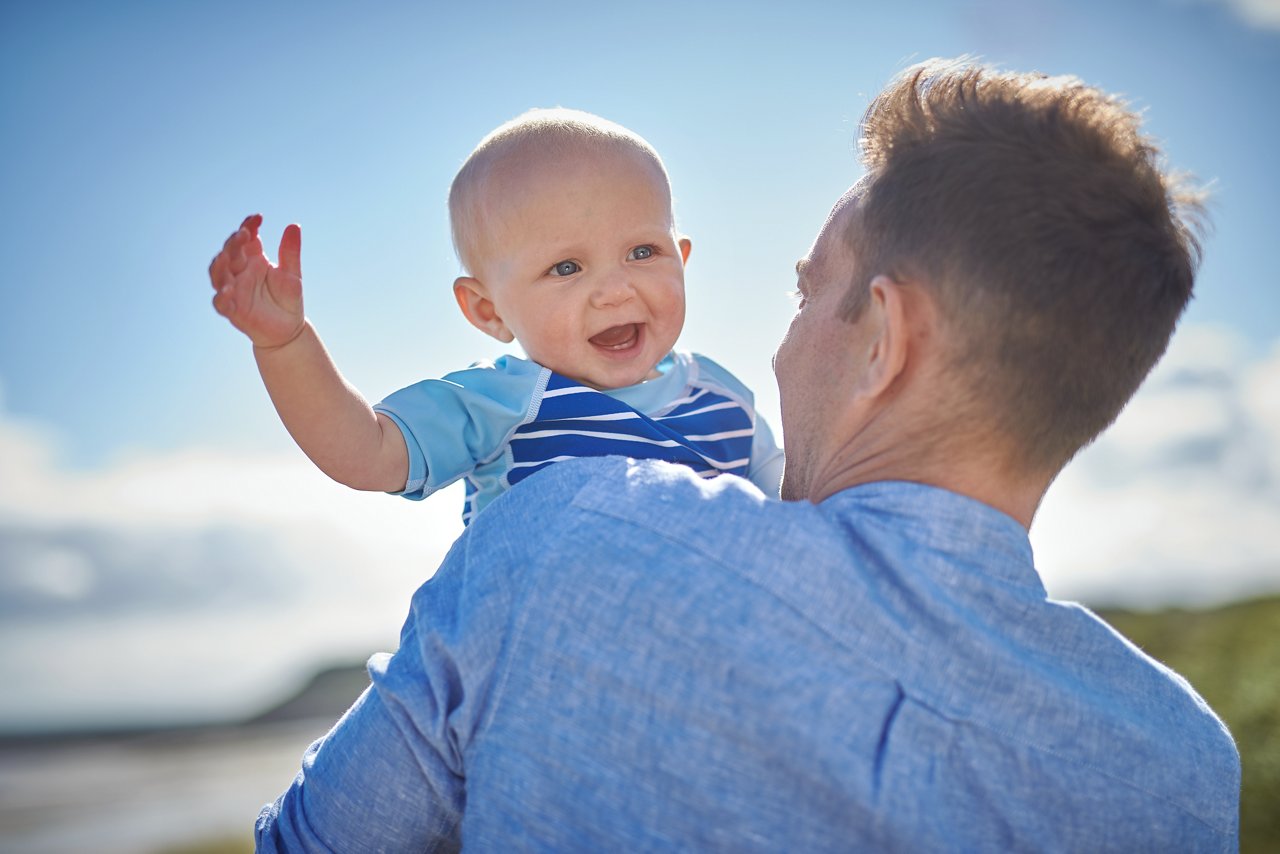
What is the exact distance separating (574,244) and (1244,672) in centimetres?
631

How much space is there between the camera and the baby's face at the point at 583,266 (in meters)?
2.54

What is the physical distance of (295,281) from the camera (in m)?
2.09

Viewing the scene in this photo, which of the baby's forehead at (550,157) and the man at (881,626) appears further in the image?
the baby's forehead at (550,157)

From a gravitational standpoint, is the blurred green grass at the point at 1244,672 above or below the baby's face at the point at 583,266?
below

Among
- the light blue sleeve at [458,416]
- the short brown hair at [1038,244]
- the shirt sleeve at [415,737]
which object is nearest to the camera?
the shirt sleeve at [415,737]

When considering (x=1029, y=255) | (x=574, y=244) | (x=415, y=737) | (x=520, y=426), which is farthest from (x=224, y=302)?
(x=1029, y=255)

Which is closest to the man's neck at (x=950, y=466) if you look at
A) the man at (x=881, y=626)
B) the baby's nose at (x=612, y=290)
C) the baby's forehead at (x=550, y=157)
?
the man at (x=881, y=626)

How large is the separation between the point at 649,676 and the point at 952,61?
4.92 ft

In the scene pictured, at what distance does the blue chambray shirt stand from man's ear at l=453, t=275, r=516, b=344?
1.10 meters

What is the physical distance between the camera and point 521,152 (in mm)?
2574

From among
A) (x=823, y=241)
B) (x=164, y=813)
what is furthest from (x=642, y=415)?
(x=164, y=813)

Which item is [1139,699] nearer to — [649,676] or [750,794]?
[750,794]

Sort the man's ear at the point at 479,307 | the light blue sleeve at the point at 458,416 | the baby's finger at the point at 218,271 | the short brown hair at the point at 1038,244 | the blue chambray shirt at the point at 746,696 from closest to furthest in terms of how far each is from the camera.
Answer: the blue chambray shirt at the point at 746,696 < the short brown hair at the point at 1038,244 < the baby's finger at the point at 218,271 < the light blue sleeve at the point at 458,416 < the man's ear at the point at 479,307

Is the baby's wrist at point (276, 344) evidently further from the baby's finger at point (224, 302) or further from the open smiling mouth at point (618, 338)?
the open smiling mouth at point (618, 338)
